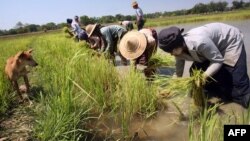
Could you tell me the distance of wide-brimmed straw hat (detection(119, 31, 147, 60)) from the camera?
15.6ft

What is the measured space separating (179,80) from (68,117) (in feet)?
3.63

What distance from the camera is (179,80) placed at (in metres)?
3.04

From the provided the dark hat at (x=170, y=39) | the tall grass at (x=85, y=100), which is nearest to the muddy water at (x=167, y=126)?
the tall grass at (x=85, y=100)

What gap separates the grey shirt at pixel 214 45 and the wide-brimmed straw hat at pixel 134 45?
1.32 metres

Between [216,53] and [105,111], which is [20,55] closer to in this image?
[105,111]

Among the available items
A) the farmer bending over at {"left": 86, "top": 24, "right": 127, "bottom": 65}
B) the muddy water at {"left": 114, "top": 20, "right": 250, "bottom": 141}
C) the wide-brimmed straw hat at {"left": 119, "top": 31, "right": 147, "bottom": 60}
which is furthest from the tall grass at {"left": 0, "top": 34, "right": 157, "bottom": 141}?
the farmer bending over at {"left": 86, "top": 24, "right": 127, "bottom": 65}

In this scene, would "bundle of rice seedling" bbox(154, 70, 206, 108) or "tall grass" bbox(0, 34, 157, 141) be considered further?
"bundle of rice seedling" bbox(154, 70, 206, 108)

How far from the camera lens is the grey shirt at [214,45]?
3.03 meters

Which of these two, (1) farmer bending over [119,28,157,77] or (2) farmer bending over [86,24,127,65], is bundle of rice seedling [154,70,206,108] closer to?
(1) farmer bending over [119,28,157,77]

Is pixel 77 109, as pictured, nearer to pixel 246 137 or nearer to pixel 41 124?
pixel 41 124

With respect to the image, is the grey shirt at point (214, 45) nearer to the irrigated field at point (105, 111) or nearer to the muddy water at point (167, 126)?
the irrigated field at point (105, 111)

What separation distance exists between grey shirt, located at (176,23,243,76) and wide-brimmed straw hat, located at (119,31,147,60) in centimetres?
132

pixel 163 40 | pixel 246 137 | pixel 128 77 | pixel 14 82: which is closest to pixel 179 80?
pixel 163 40

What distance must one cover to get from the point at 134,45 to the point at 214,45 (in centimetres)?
191
